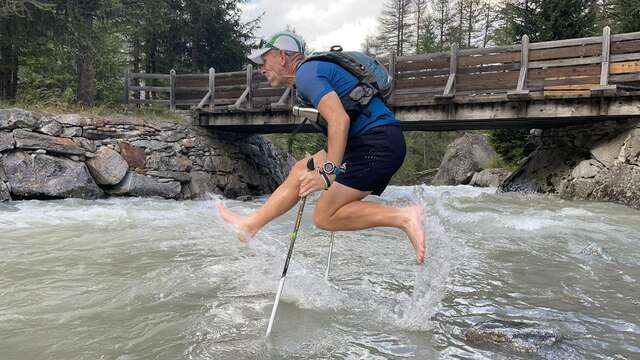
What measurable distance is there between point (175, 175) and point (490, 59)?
8314 mm

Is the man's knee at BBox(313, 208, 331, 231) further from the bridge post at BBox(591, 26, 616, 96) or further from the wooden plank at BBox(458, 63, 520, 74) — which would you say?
the wooden plank at BBox(458, 63, 520, 74)

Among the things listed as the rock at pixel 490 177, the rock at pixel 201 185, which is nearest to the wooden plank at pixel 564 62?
the rock at pixel 490 177

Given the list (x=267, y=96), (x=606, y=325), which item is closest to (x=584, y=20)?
(x=267, y=96)

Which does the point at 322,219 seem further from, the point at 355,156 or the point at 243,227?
the point at 243,227

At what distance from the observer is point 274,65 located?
3039mm

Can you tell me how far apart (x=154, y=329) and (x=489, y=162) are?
21.2m

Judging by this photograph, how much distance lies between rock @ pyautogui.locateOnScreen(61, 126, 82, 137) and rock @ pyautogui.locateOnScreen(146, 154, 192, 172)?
173 centimetres

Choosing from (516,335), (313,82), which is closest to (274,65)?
(313,82)

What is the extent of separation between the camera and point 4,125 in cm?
998

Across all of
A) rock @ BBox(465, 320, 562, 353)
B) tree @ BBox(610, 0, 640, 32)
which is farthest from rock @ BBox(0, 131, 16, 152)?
tree @ BBox(610, 0, 640, 32)

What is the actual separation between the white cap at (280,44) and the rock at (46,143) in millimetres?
9010

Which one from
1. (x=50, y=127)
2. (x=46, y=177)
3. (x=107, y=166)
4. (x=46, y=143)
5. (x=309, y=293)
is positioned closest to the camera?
(x=309, y=293)

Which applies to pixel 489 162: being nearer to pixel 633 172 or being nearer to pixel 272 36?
pixel 633 172

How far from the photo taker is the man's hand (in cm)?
273
